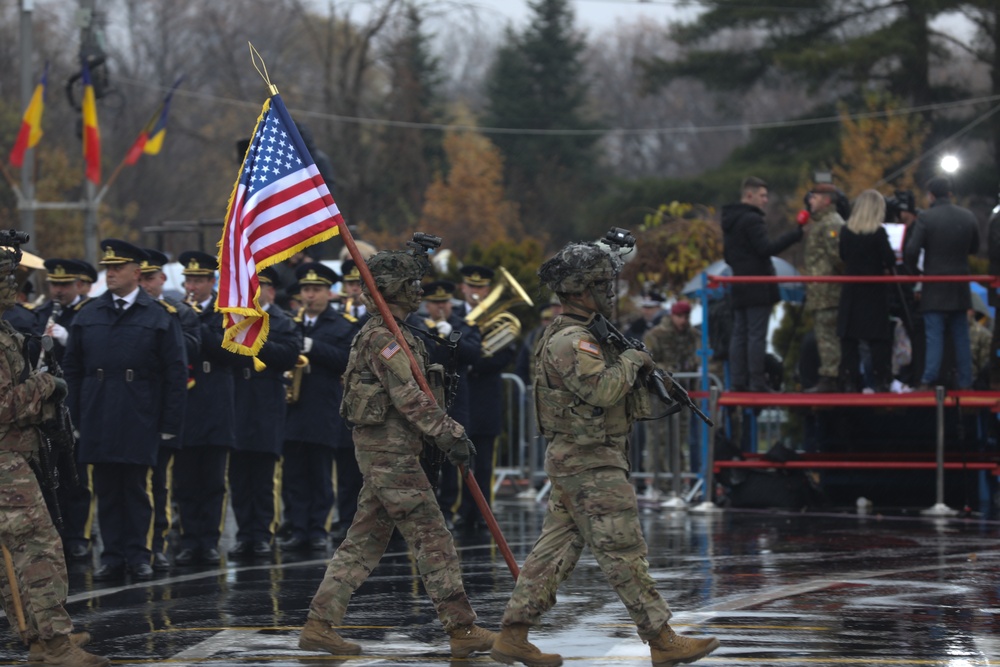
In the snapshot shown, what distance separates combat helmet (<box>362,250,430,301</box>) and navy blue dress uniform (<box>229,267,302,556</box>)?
416 centimetres

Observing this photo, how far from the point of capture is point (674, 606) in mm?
9422

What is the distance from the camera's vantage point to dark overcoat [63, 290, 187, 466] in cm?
1103

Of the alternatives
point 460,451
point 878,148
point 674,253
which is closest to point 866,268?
point 460,451

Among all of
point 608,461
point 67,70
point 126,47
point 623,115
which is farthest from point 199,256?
point 623,115

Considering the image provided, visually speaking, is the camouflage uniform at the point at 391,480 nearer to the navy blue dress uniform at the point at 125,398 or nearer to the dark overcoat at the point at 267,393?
the navy blue dress uniform at the point at 125,398

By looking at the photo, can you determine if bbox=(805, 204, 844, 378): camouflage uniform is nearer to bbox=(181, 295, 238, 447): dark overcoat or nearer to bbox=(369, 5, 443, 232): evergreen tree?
bbox=(181, 295, 238, 447): dark overcoat

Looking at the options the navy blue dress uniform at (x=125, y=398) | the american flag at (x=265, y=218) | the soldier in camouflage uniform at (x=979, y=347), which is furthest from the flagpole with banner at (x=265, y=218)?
the soldier in camouflage uniform at (x=979, y=347)

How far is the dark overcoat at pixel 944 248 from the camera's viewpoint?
1467cm

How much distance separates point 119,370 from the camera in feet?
36.4

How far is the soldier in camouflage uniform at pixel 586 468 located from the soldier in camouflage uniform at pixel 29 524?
2051 millimetres

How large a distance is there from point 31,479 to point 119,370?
9.99 feet

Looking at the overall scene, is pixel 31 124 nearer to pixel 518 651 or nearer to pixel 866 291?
pixel 866 291

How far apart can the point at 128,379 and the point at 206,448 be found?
4.28 feet

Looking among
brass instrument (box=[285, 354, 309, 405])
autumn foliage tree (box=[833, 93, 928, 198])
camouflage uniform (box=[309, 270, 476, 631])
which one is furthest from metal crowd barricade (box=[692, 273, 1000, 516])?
autumn foliage tree (box=[833, 93, 928, 198])
